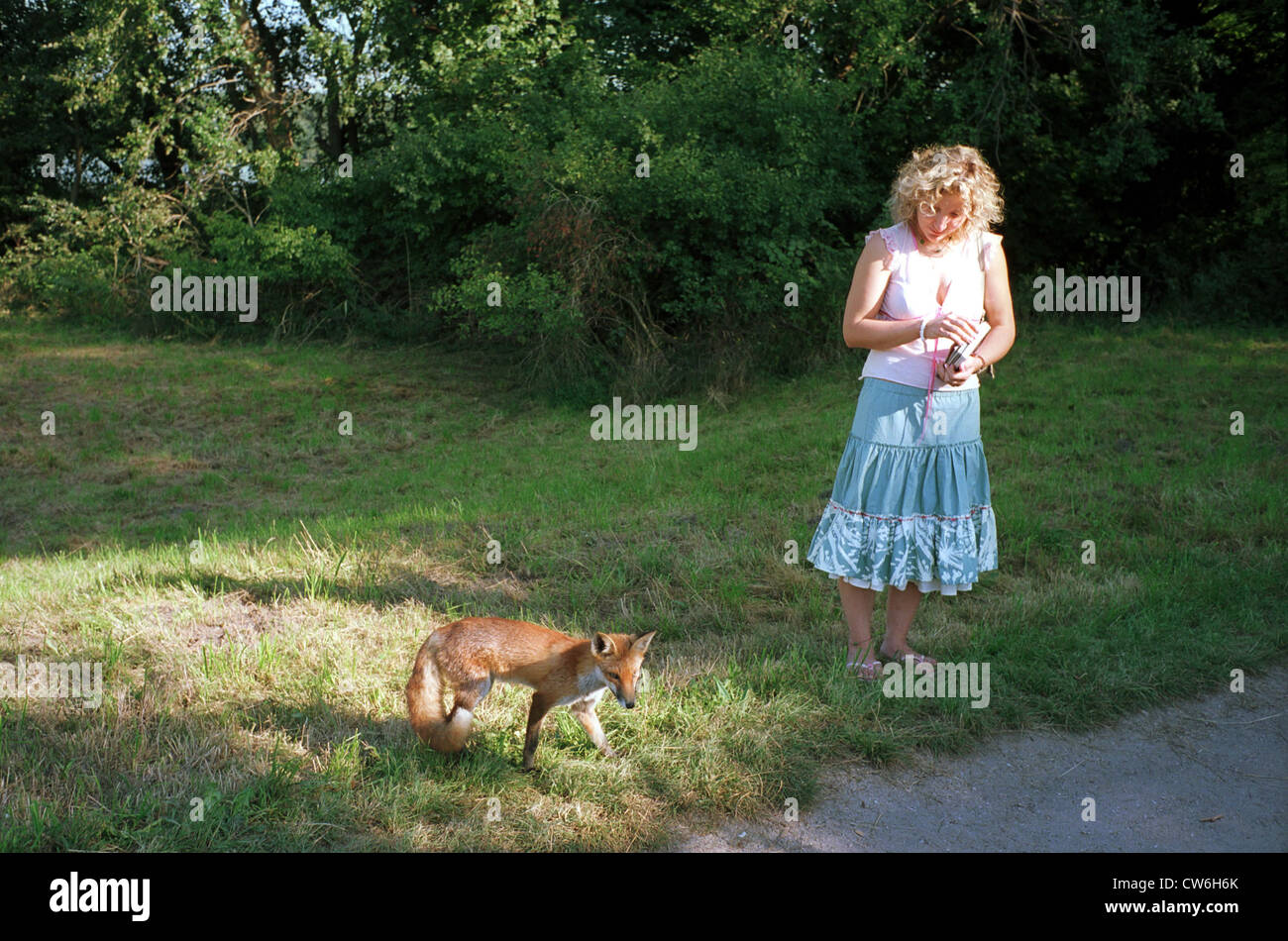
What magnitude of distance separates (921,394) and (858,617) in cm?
108

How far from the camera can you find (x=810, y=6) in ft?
49.1

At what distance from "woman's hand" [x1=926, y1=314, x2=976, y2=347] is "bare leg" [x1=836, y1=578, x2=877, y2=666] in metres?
1.24

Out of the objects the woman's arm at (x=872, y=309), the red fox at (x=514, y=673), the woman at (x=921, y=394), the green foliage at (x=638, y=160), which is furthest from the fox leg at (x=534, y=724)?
the green foliage at (x=638, y=160)

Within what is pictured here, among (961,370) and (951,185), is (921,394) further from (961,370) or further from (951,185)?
(951,185)

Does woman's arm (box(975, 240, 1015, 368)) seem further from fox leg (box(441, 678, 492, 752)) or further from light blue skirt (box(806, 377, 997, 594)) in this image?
fox leg (box(441, 678, 492, 752))

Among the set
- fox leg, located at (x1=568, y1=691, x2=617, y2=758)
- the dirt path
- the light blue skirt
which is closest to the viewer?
the dirt path

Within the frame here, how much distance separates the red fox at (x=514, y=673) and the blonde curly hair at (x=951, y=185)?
2.14m

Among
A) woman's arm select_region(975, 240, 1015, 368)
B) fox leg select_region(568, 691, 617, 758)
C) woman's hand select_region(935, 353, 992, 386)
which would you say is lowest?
fox leg select_region(568, 691, 617, 758)

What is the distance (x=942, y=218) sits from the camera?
174 inches

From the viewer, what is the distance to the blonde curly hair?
432 cm

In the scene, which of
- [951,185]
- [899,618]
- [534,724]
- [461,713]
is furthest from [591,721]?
[951,185]

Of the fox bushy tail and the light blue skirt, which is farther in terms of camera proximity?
the light blue skirt

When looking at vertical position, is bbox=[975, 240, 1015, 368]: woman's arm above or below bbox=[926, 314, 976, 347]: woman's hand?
above

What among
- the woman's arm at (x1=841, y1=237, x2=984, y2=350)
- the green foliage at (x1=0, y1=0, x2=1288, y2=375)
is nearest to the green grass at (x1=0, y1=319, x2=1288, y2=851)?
the woman's arm at (x1=841, y1=237, x2=984, y2=350)
